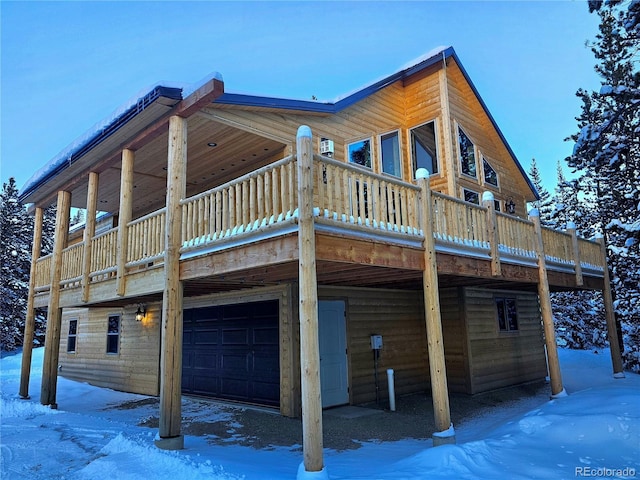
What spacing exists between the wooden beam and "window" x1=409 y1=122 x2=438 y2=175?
7.18 m

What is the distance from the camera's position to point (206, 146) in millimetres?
9680

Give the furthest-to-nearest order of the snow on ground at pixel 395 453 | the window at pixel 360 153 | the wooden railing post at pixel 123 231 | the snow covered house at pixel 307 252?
the window at pixel 360 153 → the wooden railing post at pixel 123 231 → the snow covered house at pixel 307 252 → the snow on ground at pixel 395 453

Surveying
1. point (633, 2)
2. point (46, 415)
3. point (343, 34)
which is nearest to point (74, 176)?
point (46, 415)

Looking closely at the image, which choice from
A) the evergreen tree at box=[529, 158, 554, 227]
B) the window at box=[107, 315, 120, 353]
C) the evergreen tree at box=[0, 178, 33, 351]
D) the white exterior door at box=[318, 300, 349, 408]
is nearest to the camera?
the white exterior door at box=[318, 300, 349, 408]

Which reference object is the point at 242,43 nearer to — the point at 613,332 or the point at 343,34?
the point at 343,34

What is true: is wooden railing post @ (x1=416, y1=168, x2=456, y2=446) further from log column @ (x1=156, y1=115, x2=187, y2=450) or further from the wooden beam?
log column @ (x1=156, y1=115, x2=187, y2=450)

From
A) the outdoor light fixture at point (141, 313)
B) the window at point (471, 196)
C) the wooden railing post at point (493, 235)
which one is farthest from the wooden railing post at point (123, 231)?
the window at point (471, 196)

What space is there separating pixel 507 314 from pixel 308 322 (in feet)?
34.2

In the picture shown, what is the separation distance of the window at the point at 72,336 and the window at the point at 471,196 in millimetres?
14904

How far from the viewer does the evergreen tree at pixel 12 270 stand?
84.6 feet

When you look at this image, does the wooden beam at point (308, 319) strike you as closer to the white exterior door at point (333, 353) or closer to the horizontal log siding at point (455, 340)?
the white exterior door at point (333, 353)

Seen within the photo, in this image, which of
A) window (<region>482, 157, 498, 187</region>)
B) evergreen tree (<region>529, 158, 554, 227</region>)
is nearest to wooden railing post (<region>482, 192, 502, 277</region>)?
window (<region>482, 157, 498, 187</region>)

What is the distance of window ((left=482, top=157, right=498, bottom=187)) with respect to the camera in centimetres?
1350

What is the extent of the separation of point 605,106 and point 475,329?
12.6 metres
